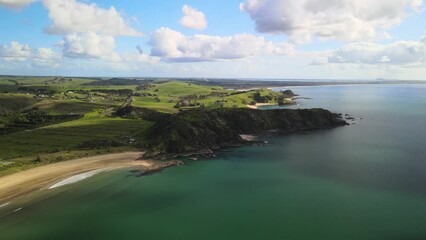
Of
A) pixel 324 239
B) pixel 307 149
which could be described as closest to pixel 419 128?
pixel 307 149

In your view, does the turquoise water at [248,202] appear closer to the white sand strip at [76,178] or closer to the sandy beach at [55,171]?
the white sand strip at [76,178]

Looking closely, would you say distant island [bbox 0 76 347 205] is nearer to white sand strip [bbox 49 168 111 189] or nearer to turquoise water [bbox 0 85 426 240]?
white sand strip [bbox 49 168 111 189]

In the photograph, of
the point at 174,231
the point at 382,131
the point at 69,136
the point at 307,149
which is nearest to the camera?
the point at 174,231

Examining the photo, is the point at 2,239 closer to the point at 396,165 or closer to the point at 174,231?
the point at 174,231

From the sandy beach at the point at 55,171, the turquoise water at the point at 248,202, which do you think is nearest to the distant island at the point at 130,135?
the sandy beach at the point at 55,171

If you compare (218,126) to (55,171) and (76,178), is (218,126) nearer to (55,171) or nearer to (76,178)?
(76,178)

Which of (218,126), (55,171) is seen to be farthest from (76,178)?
(218,126)
